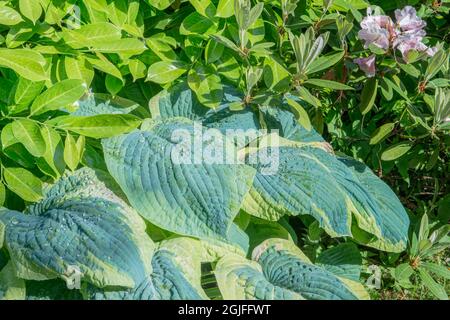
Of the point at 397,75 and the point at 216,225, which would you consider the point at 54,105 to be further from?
the point at 397,75

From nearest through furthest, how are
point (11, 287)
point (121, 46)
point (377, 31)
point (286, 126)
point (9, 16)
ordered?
point (11, 287), point (9, 16), point (121, 46), point (377, 31), point (286, 126)

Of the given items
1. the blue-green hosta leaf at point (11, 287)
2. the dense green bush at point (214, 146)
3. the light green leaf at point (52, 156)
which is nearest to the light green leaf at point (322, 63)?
the dense green bush at point (214, 146)

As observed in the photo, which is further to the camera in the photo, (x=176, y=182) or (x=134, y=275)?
(x=176, y=182)

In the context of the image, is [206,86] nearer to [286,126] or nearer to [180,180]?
[286,126]

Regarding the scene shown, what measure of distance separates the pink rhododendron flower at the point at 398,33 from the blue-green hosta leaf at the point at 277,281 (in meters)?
0.80

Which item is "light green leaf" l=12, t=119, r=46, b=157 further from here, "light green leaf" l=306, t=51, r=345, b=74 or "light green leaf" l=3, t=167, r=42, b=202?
"light green leaf" l=306, t=51, r=345, b=74

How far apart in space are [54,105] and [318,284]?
0.94m

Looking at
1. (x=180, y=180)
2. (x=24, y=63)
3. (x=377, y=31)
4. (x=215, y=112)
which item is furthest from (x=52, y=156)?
(x=377, y=31)

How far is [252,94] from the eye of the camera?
2393mm

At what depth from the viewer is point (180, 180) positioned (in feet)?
6.51

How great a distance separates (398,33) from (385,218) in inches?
25.0

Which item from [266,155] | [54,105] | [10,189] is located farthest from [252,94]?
[10,189]

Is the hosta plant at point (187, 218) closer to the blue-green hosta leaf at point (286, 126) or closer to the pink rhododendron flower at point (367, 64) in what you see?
the blue-green hosta leaf at point (286, 126)

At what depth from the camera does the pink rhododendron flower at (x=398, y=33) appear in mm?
2275
